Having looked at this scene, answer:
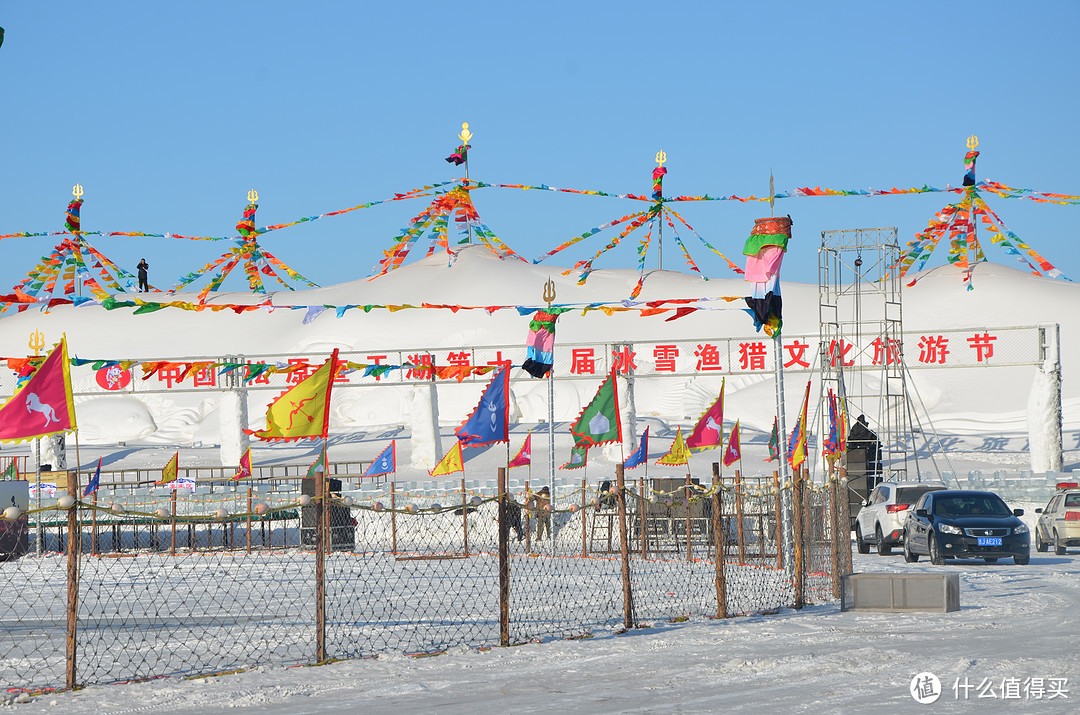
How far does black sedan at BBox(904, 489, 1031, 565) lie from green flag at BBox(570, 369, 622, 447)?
5288mm

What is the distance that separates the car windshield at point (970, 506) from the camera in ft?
67.0

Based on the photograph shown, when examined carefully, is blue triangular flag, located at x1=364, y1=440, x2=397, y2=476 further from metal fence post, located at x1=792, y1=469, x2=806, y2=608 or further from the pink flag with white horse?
the pink flag with white horse

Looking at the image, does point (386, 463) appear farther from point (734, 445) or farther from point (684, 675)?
point (684, 675)

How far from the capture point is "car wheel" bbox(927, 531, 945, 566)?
19631 mm

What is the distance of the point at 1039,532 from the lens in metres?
23.1

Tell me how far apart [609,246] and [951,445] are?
55.0ft

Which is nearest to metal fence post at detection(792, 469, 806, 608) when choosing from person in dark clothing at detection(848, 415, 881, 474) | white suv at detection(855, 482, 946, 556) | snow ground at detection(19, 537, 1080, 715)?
snow ground at detection(19, 537, 1080, 715)

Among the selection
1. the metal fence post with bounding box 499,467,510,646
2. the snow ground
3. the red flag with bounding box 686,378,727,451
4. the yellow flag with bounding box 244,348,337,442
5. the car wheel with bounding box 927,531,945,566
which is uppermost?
the yellow flag with bounding box 244,348,337,442

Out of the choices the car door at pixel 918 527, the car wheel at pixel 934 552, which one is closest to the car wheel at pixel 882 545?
the car door at pixel 918 527

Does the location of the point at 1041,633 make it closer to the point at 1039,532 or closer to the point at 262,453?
the point at 1039,532

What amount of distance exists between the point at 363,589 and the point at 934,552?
9.17 meters

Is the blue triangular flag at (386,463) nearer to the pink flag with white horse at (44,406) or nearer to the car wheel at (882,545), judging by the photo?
the car wheel at (882,545)

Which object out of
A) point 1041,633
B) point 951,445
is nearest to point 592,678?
point 1041,633

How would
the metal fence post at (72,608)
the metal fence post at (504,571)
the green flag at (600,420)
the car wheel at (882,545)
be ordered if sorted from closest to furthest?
the metal fence post at (72,608), the metal fence post at (504,571), the green flag at (600,420), the car wheel at (882,545)
